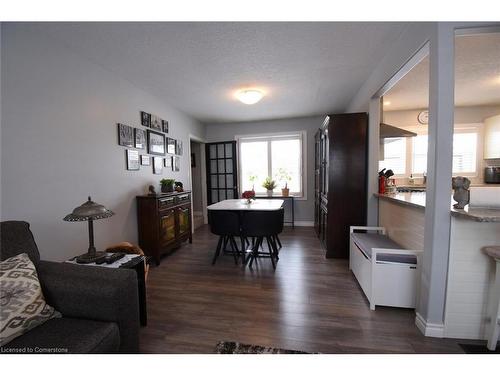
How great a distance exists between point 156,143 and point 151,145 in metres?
0.14

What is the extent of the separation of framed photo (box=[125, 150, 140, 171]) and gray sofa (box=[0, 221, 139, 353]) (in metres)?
1.64

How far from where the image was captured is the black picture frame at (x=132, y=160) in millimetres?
2896

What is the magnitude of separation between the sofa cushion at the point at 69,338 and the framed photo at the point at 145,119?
8.86 feet

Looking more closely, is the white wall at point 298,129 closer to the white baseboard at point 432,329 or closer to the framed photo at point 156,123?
the framed photo at point 156,123

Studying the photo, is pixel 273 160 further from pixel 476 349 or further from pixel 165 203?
pixel 476 349

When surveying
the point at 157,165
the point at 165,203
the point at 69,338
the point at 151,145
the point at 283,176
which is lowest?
the point at 69,338

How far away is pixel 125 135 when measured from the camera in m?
2.82

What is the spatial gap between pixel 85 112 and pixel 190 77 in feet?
4.24

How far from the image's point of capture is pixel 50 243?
195 cm

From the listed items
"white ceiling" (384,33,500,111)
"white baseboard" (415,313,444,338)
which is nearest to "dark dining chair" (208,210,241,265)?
"white baseboard" (415,313,444,338)

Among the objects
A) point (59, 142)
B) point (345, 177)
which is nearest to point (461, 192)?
point (345, 177)
